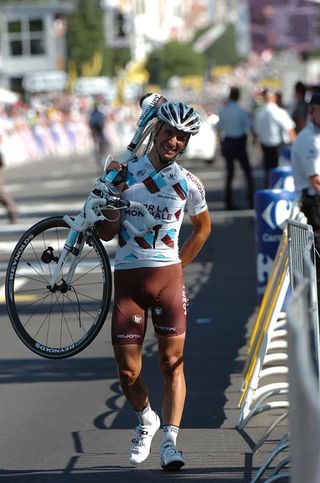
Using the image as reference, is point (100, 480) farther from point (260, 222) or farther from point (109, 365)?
point (260, 222)

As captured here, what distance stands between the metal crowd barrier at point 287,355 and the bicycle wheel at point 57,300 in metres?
0.98

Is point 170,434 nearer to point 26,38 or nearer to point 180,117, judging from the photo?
point 180,117

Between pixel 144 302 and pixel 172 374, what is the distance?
15.8 inches

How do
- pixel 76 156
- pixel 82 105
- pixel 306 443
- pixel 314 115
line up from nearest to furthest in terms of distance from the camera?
1. pixel 306 443
2. pixel 314 115
3. pixel 76 156
4. pixel 82 105

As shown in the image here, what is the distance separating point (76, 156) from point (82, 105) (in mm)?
10401

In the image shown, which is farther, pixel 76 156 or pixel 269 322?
pixel 76 156

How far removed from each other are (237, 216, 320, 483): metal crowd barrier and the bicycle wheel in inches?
38.5

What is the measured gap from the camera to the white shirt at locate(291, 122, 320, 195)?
9797 millimetres

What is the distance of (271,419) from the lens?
8656 mm

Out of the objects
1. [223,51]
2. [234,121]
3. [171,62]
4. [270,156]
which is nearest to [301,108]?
[234,121]

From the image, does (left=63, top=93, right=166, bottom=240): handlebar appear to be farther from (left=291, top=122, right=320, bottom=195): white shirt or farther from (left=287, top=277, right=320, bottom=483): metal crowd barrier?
(left=291, top=122, right=320, bottom=195): white shirt

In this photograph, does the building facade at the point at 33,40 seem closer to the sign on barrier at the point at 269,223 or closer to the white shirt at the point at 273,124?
the white shirt at the point at 273,124

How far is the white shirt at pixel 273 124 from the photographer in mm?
20984

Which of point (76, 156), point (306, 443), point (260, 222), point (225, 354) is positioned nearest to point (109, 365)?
point (225, 354)
